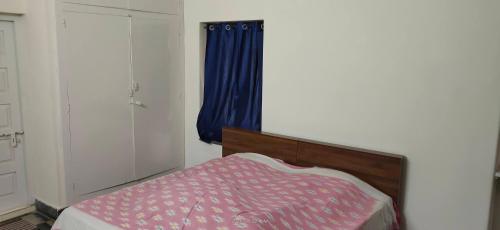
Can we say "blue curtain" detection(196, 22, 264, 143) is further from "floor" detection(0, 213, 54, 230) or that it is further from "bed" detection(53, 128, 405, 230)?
"floor" detection(0, 213, 54, 230)

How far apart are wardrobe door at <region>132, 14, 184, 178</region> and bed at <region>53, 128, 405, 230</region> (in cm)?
100

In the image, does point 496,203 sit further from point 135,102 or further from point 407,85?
point 135,102

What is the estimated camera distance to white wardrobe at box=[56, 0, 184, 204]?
3.10m

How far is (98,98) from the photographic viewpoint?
3289 mm

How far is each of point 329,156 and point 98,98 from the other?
1.94m

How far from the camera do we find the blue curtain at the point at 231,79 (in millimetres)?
3520

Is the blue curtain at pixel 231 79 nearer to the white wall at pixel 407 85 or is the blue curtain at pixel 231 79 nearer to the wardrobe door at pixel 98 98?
the white wall at pixel 407 85

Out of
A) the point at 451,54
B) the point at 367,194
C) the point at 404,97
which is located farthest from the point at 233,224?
the point at 451,54

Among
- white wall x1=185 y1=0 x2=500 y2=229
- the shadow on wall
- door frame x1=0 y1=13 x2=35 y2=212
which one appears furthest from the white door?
the shadow on wall

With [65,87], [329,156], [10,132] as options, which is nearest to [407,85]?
[329,156]

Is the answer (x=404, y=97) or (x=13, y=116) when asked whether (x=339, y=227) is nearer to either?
(x=404, y=97)

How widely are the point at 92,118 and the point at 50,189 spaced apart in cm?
68

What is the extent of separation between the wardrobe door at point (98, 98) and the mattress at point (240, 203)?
952 mm

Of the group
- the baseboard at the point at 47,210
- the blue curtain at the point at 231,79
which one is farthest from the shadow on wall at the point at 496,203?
the baseboard at the point at 47,210
